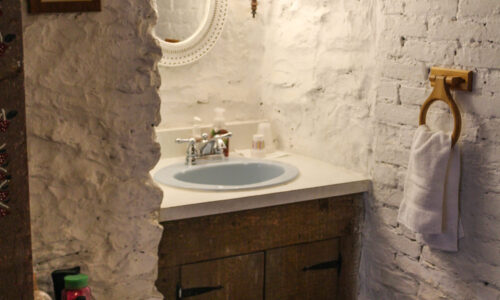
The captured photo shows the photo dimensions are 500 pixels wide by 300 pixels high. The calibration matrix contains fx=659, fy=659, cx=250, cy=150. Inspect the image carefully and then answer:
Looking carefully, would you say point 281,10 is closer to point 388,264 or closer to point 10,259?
point 388,264

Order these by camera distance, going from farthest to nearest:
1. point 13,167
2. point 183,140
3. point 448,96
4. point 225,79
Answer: point 225,79, point 183,140, point 448,96, point 13,167

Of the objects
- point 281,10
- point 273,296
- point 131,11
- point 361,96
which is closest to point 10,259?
point 131,11

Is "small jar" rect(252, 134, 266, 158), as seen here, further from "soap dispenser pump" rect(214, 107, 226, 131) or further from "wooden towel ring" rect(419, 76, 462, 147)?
"wooden towel ring" rect(419, 76, 462, 147)

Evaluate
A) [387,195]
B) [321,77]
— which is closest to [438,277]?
[387,195]

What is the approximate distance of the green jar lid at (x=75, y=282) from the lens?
1.77 m

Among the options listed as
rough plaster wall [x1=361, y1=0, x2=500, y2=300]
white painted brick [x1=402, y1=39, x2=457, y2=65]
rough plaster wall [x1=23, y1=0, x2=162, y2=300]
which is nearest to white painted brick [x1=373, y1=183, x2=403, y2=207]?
rough plaster wall [x1=361, y1=0, x2=500, y2=300]

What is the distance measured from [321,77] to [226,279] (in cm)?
90

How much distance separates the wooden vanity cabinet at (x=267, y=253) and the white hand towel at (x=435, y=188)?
39 cm

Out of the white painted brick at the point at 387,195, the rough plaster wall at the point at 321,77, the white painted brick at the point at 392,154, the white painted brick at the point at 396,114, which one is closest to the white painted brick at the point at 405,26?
the rough plaster wall at the point at 321,77

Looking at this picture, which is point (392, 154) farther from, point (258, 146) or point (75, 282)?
point (75, 282)

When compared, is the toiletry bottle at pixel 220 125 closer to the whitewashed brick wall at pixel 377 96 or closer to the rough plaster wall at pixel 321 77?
the whitewashed brick wall at pixel 377 96

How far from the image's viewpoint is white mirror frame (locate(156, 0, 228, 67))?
2681 millimetres

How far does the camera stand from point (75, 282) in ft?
5.80

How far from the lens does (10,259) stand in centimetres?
155
